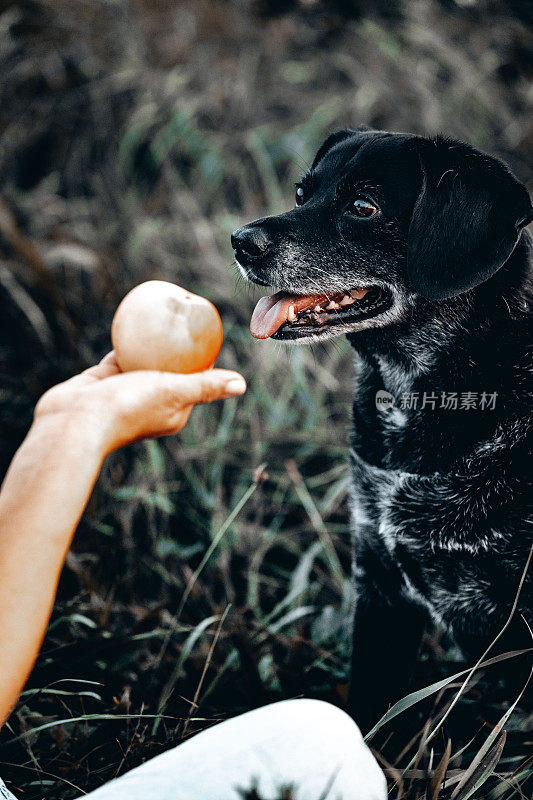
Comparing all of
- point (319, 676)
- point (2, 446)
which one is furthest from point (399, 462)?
point (2, 446)

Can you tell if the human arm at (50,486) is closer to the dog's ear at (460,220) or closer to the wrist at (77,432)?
the wrist at (77,432)

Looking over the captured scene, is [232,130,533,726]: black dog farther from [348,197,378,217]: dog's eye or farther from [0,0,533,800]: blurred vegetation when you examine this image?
[0,0,533,800]: blurred vegetation

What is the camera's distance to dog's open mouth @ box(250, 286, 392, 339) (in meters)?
1.93

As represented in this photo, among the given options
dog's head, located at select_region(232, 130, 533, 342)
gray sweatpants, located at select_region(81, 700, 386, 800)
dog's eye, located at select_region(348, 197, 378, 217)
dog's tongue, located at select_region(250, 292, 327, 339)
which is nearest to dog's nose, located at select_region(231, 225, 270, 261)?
dog's head, located at select_region(232, 130, 533, 342)

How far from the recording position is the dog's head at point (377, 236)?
1803 millimetres

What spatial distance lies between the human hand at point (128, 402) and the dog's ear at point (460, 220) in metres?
0.68

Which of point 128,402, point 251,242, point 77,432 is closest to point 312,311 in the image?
point 251,242

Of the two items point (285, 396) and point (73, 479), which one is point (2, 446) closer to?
point (285, 396)

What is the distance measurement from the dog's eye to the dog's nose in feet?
0.88

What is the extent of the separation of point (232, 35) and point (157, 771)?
4958 millimetres

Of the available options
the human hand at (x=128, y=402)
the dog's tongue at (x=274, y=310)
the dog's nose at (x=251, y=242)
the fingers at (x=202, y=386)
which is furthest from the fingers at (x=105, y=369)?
the dog's nose at (x=251, y=242)

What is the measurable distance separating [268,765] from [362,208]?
56.8 inches

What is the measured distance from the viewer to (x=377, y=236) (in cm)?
198

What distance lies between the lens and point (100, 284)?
138 inches
